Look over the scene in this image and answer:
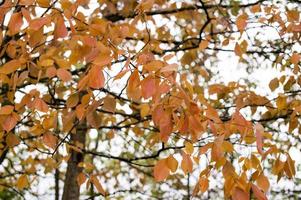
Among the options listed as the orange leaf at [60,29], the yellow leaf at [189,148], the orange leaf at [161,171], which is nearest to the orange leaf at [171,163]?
the orange leaf at [161,171]

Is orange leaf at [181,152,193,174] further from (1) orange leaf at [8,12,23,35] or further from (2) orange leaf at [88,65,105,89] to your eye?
(1) orange leaf at [8,12,23,35]

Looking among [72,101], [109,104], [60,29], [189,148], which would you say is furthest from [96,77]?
[189,148]

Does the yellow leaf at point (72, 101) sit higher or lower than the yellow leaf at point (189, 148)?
higher

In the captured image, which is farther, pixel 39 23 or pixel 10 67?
pixel 10 67

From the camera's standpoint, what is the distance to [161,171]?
201 cm

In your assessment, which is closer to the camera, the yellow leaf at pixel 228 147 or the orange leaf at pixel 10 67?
the yellow leaf at pixel 228 147

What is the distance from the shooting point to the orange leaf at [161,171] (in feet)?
6.59

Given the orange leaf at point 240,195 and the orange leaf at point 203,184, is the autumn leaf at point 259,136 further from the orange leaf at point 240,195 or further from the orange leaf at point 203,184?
the orange leaf at point 203,184

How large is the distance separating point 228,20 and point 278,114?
2.98 ft

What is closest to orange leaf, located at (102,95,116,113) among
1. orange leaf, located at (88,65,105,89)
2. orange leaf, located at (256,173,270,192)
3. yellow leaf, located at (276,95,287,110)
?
orange leaf, located at (88,65,105,89)

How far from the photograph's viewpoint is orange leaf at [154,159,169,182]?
79.0 inches

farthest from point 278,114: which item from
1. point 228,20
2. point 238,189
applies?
point 238,189

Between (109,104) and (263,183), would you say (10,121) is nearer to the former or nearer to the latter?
(109,104)

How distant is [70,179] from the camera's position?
4.77 m
